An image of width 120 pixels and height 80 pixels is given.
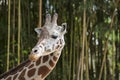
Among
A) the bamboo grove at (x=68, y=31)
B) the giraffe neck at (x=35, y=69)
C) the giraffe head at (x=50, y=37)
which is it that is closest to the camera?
the giraffe head at (x=50, y=37)

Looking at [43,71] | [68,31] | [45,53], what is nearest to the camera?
[45,53]

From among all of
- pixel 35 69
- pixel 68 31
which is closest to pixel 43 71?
pixel 35 69

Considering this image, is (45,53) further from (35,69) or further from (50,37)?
(35,69)

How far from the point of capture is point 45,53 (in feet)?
7.53

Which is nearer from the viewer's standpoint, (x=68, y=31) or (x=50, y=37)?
(x=50, y=37)

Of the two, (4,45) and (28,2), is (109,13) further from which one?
(4,45)

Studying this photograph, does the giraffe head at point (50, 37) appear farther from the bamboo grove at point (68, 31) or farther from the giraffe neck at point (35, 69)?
the bamboo grove at point (68, 31)

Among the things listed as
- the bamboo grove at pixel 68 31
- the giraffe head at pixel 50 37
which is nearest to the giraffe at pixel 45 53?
the giraffe head at pixel 50 37

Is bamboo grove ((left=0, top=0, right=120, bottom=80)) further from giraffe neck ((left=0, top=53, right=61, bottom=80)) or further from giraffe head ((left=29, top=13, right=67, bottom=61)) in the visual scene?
giraffe head ((left=29, top=13, right=67, bottom=61))

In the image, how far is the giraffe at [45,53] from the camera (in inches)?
89.6

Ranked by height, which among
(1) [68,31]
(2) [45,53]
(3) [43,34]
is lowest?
(1) [68,31]

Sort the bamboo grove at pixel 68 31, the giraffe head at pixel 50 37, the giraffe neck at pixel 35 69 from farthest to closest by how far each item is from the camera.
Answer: the bamboo grove at pixel 68 31
the giraffe neck at pixel 35 69
the giraffe head at pixel 50 37

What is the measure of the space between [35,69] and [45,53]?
28cm

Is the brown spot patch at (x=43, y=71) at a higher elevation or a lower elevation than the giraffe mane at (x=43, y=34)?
lower
